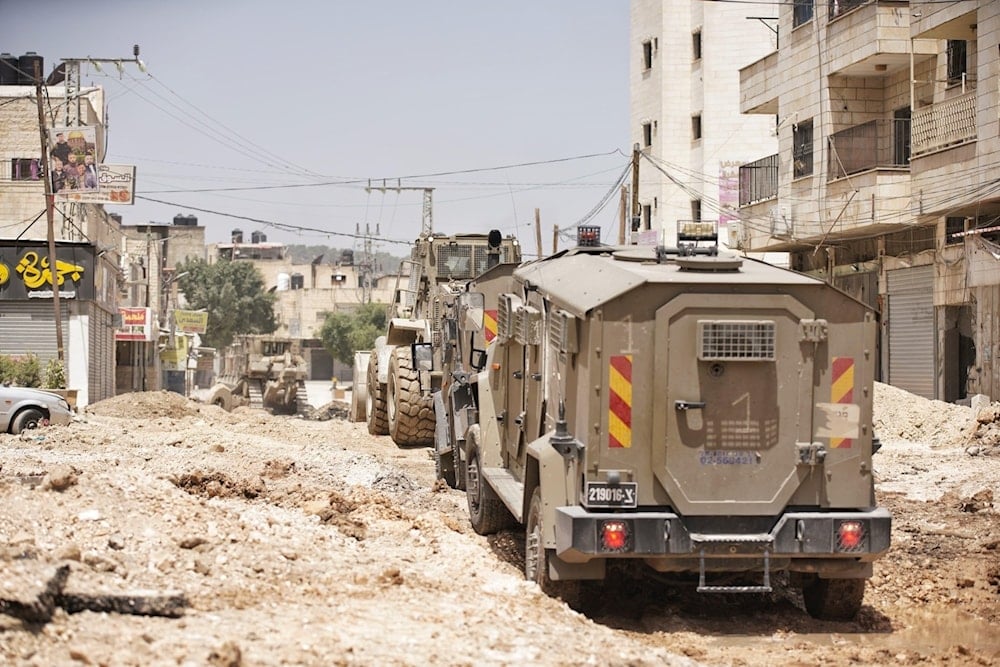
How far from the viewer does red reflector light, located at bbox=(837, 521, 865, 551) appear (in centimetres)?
885

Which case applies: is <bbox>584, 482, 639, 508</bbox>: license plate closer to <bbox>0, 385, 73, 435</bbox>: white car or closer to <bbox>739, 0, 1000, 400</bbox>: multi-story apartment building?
<bbox>739, 0, 1000, 400</bbox>: multi-story apartment building

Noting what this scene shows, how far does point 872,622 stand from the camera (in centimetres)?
952

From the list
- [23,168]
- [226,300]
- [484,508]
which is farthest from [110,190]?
[226,300]

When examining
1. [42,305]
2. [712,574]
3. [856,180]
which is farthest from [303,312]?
[712,574]

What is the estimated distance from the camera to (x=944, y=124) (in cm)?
2588

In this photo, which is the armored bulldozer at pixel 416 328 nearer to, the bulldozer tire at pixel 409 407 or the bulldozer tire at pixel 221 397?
the bulldozer tire at pixel 409 407

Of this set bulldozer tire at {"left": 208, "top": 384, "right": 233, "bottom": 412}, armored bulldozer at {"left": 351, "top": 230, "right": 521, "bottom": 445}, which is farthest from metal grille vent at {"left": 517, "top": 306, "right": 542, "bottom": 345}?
bulldozer tire at {"left": 208, "top": 384, "right": 233, "bottom": 412}

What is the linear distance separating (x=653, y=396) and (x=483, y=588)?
6.06 ft

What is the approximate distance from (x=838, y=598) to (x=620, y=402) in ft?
7.32

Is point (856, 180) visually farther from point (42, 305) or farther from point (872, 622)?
point (42, 305)

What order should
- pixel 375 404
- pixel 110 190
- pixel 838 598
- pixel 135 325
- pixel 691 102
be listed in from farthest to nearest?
pixel 135 325 → pixel 691 102 → pixel 110 190 → pixel 375 404 → pixel 838 598

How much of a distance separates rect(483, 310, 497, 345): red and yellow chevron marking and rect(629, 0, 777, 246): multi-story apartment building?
3127 centimetres

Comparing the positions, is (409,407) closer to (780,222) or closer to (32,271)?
(780,222)

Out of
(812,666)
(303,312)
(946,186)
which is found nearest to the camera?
(812,666)
